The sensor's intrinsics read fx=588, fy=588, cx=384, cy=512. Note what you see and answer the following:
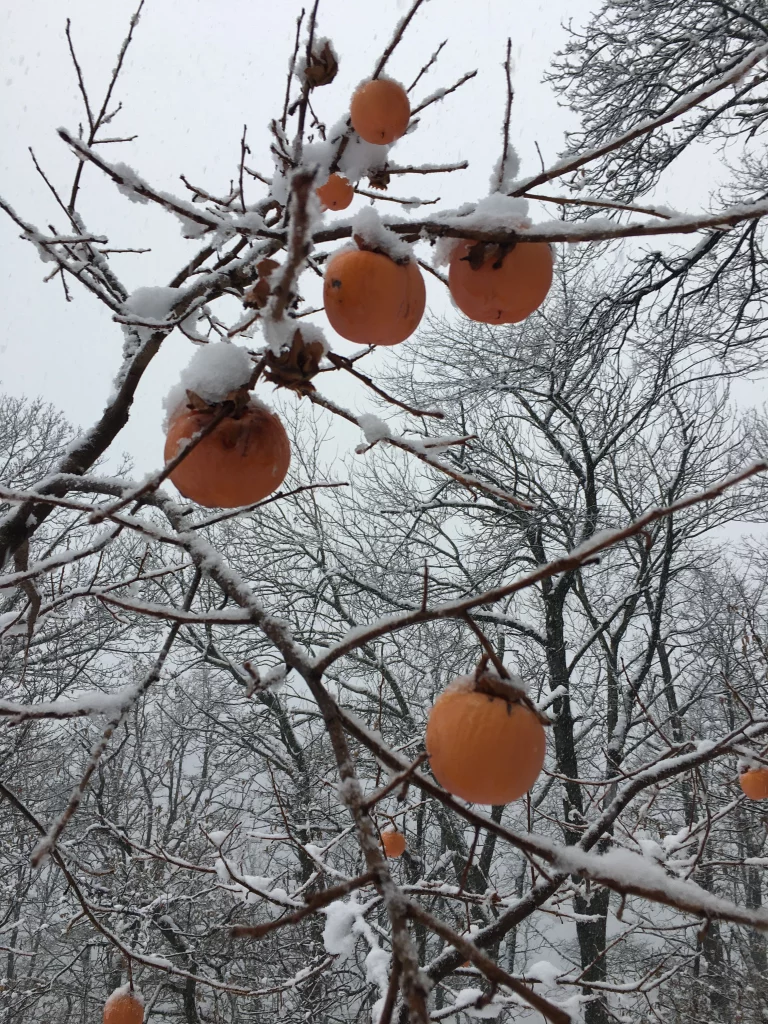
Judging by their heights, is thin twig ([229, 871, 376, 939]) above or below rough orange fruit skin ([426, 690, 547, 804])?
below

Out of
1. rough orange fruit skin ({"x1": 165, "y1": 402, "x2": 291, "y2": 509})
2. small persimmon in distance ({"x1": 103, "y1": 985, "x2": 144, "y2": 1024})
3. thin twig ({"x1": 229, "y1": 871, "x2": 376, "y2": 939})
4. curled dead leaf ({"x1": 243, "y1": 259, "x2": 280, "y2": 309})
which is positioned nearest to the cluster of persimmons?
rough orange fruit skin ({"x1": 165, "y1": 402, "x2": 291, "y2": 509})

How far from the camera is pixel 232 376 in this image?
725 millimetres

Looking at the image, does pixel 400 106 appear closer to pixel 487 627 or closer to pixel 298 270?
pixel 298 270

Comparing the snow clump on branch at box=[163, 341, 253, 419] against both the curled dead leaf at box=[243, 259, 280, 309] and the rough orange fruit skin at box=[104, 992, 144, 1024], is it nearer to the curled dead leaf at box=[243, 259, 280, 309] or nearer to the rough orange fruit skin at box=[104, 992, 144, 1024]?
the curled dead leaf at box=[243, 259, 280, 309]

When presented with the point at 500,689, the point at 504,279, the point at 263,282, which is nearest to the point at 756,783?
the point at 500,689

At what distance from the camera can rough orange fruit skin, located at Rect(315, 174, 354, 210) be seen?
1.21 metres

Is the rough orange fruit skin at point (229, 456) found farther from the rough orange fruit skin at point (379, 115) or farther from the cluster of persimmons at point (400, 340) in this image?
the rough orange fruit skin at point (379, 115)

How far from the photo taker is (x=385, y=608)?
10.6m

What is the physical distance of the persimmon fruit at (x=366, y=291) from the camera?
0.79 meters

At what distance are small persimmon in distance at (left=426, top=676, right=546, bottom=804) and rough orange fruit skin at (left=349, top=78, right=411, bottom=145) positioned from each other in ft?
3.43

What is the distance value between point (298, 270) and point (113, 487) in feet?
2.97

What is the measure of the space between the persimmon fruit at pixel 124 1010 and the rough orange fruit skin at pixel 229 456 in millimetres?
2769

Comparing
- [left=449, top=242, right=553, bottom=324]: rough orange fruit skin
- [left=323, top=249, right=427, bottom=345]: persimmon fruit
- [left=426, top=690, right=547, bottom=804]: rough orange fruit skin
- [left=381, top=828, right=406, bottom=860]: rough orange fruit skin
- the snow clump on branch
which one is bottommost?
[left=426, top=690, right=547, bottom=804]: rough orange fruit skin

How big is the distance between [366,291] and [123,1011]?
3.09 m
